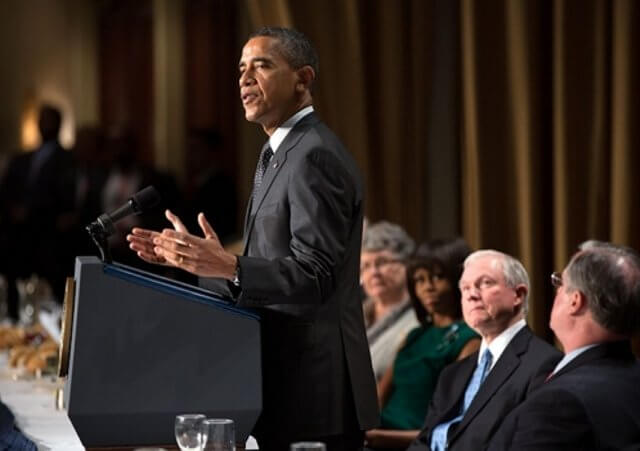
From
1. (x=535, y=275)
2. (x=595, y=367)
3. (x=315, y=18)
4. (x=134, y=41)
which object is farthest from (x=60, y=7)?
(x=595, y=367)

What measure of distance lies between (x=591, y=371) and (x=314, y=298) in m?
0.55

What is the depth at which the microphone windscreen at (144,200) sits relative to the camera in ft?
8.51

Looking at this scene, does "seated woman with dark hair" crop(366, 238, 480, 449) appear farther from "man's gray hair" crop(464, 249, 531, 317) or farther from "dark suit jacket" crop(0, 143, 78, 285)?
"dark suit jacket" crop(0, 143, 78, 285)

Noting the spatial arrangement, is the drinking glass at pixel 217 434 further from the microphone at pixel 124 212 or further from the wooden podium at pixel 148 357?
the microphone at pixel 124 212

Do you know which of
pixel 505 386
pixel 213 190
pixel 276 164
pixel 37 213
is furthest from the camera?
pixel 37 213

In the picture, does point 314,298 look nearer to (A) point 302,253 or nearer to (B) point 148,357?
(A) point 302,253

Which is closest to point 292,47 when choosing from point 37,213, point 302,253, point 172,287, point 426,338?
point 302,253

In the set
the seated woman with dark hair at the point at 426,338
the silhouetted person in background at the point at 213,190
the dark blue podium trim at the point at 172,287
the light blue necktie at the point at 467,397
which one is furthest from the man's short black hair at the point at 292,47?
the silhouetted person in background at the point at 213,190

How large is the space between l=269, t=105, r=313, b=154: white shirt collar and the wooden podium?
13.7 inches

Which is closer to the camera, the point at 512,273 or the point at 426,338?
the point at 512,273

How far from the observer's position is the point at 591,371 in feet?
8.68

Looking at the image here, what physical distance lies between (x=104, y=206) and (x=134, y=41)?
3.47 metres

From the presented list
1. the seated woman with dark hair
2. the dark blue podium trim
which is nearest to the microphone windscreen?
the dark blue podium trim

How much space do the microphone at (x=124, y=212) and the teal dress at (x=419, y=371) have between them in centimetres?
163
